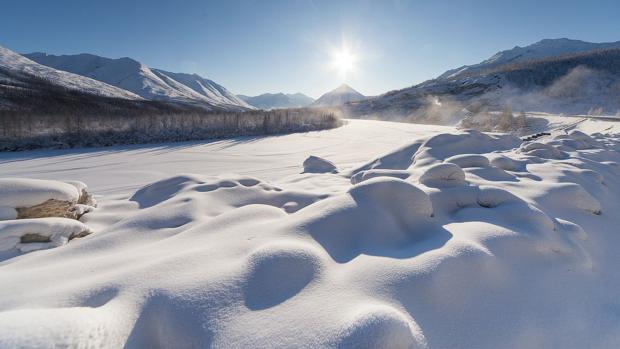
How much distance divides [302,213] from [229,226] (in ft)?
2.19

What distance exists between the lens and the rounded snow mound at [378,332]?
117 centimetres

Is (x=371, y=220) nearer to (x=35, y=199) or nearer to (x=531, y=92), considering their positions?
(x=35, y=199)

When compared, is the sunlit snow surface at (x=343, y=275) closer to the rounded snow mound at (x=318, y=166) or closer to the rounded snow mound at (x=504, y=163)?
the rounded snow mound at (x=504, y=163)

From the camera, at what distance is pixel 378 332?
1.19 metres

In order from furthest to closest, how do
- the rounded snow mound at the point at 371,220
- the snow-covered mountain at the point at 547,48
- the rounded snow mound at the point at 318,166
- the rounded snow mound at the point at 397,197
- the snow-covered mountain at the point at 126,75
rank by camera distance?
the snow-covered mountain at the point at 547,48
the snow-covered mountain at the point at 126,75
the rounded snow mound at the point at 318,166
the rounded snow mound at the point at 397,197
the rounded snow mound at the point at 371,220

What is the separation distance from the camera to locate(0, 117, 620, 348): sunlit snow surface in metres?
1.33

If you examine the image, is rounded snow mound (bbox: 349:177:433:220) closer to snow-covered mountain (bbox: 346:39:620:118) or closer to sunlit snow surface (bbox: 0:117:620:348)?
sunlit snow surface (bbox: 0:117:620:348)

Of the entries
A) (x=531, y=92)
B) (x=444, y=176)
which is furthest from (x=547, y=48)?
(x=444, y=176)

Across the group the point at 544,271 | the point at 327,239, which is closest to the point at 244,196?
the point at 327,239

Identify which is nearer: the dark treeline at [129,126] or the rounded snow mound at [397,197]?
the rounded snow mound at [397,197]

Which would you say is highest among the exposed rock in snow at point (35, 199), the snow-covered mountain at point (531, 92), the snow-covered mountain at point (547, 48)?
the snow-covered mountain at point (547, 48)

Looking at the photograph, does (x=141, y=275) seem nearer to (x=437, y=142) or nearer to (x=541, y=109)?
(x=437, y=142)

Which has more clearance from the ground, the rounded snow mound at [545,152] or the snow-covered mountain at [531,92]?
the snow-covered mountain at [531,92]

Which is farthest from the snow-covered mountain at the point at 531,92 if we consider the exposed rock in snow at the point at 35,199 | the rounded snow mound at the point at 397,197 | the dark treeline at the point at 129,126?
the exposed rock in snow at the point at 35,199
